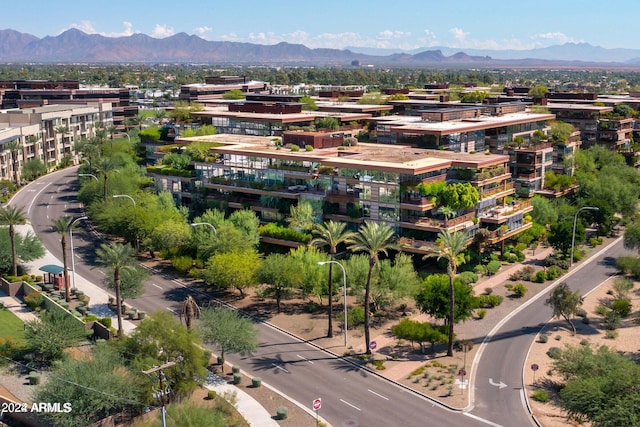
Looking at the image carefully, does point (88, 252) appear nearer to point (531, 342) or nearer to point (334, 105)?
point (531, 342)

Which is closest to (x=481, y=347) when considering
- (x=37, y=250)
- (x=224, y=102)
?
(x=37, y=250)

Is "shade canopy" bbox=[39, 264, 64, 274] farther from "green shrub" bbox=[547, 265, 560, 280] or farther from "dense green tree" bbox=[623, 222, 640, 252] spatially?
"dense green tree" bbox=[623, 222, 640, 252]

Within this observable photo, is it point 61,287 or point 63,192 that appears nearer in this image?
point 61,287

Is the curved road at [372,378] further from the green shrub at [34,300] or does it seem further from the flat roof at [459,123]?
the flat roof at [459,123]

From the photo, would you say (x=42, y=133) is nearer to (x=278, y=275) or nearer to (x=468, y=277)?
(x=278, y=275)

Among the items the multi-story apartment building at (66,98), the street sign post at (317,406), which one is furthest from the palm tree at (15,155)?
the street sign post at (317,406)

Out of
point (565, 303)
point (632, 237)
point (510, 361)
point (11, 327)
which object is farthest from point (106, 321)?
point (632, 237)

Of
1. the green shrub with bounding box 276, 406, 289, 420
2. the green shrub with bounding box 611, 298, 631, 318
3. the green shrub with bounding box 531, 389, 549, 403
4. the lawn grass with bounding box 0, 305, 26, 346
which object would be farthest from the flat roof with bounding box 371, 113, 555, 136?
the lawn grass with bounding box 0, 305, 26, 346
